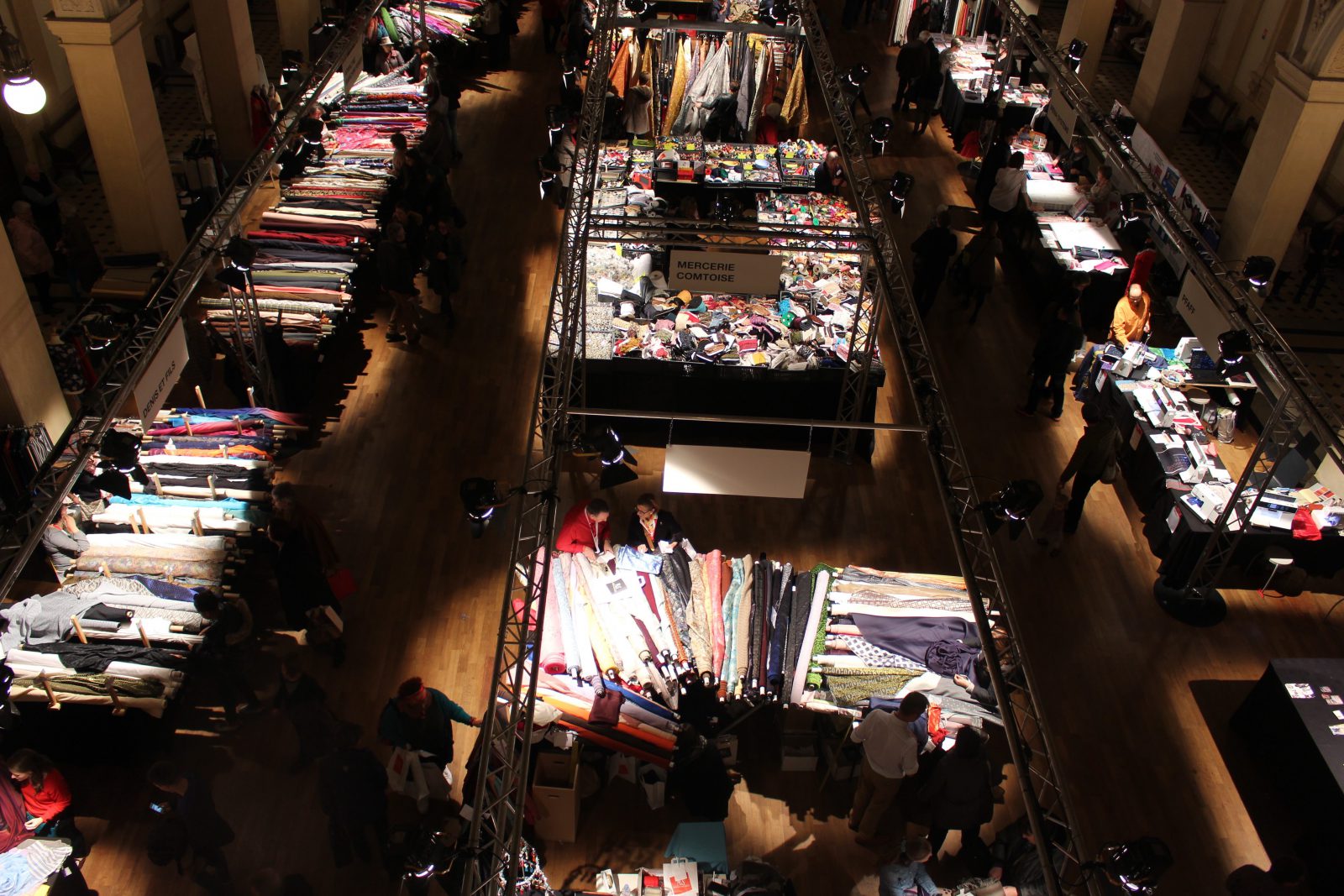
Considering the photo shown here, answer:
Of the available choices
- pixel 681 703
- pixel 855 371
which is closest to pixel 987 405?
pixel 855 371

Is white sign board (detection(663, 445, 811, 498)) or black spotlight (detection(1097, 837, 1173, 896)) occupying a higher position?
black spotlight (detection(1097, 837, 1173, 896))

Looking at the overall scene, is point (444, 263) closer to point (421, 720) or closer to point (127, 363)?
point (127, 363)

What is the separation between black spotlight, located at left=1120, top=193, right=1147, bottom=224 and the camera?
1124 cm

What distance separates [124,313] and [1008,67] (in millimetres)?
11568

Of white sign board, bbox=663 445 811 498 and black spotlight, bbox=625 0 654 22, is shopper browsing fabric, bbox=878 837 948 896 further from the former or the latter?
black spotlight, bbox=625 0 654 22

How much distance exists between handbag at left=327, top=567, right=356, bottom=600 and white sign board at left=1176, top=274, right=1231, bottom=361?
268 inches

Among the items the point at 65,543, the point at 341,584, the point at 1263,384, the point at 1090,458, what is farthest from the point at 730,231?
the point at 65,543

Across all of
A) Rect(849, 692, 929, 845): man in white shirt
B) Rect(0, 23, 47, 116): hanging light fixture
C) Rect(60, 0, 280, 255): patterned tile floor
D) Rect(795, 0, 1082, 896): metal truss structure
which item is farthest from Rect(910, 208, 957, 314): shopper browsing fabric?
Rect(60, 0, 280, 255): patterned tile floor

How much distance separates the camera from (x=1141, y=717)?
8148 millimetres

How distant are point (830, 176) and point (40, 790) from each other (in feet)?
32.6

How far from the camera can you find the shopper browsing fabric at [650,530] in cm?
809

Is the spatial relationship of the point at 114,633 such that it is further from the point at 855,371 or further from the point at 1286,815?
the point at 1286,815

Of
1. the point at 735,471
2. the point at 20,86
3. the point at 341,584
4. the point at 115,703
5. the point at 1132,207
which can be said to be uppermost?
the point at 20,86

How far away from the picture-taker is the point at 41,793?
6.38 m
